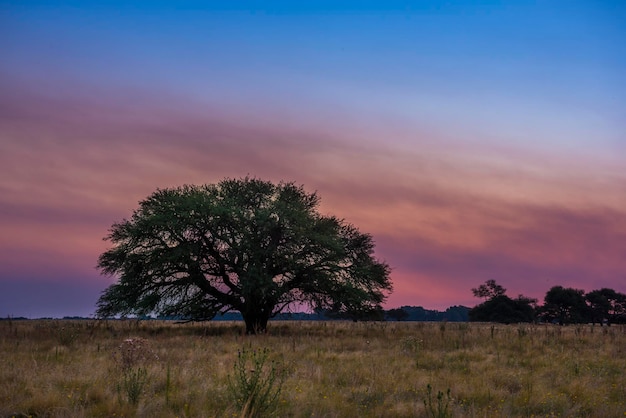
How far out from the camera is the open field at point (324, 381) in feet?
26.9

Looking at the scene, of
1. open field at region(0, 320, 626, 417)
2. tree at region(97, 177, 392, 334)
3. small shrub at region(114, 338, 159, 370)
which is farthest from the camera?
tree at region(97, 177, 392, 334)

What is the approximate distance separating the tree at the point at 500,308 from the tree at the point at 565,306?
114 inches

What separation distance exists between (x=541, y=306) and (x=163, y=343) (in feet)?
303

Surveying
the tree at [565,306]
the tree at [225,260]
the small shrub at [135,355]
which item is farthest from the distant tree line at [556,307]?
the small shrub at [135,355]

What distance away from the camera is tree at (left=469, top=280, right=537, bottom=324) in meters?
88.6

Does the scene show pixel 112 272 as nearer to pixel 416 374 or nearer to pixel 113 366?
pixel 113 366

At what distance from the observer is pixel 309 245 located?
2766cm

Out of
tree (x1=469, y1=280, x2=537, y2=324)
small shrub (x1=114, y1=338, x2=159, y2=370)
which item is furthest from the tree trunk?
tree (x1=469, y1=280, x2=537, y2=324)

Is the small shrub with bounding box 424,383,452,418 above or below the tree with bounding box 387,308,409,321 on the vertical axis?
above

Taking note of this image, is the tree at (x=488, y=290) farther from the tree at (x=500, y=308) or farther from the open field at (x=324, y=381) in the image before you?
the open field at (x=324, y=381)

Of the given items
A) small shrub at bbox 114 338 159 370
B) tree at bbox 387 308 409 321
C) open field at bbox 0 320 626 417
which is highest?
small shrub at bbox 114 338 159 370

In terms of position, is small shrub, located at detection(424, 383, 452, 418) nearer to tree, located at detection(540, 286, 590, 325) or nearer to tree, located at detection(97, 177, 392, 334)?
tree, located at detection(97, 177, 392, 334)

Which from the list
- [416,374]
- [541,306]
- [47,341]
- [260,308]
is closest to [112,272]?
[260,308]

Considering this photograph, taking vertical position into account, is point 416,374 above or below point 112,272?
below
